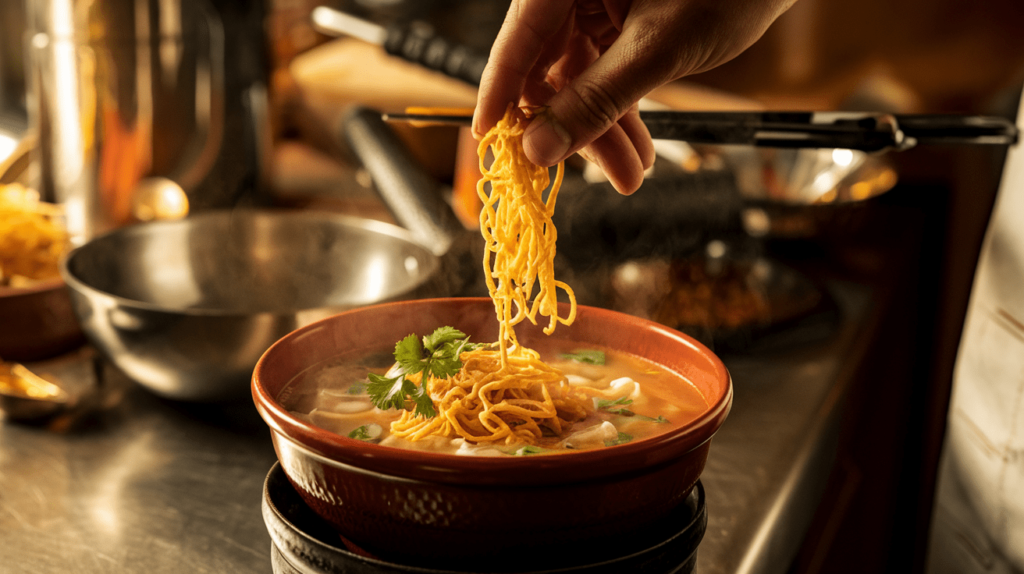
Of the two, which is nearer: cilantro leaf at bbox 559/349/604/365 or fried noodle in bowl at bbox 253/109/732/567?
fried noodle in bowl at bbox 253/109/732/567

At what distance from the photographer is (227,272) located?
1.88 m

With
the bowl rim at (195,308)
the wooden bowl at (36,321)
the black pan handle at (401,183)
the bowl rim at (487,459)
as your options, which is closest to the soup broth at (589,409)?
the bowl rim at (487,459)

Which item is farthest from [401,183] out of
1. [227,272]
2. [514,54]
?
[514,54]

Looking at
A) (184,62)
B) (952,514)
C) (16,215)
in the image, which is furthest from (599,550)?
(184,62)

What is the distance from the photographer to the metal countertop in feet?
3.97

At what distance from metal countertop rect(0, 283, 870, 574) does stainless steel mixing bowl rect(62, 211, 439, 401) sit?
133 mm

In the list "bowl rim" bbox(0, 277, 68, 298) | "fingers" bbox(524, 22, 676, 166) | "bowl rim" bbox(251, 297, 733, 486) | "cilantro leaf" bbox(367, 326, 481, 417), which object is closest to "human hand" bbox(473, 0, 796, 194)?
"fingers" bbox(524, 22, 676, 166)

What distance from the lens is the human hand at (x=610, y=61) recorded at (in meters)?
0.99

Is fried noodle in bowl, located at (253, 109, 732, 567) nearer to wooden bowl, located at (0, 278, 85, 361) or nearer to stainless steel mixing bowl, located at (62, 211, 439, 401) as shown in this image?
stainless steel mixing bowl, located at (62, 211, 439, 401)

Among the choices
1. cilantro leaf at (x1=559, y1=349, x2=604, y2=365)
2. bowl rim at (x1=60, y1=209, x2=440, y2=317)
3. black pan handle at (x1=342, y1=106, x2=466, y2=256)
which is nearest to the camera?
cilantro leaf at (x1=559, y1=349, x2=604, y2=365)

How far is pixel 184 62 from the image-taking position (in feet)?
8.18

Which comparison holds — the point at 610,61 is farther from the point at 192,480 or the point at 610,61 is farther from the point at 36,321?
the point at 36,321

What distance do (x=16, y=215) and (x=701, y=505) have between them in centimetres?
170

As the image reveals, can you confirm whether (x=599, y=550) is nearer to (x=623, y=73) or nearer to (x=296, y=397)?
(x=296, y=397)
